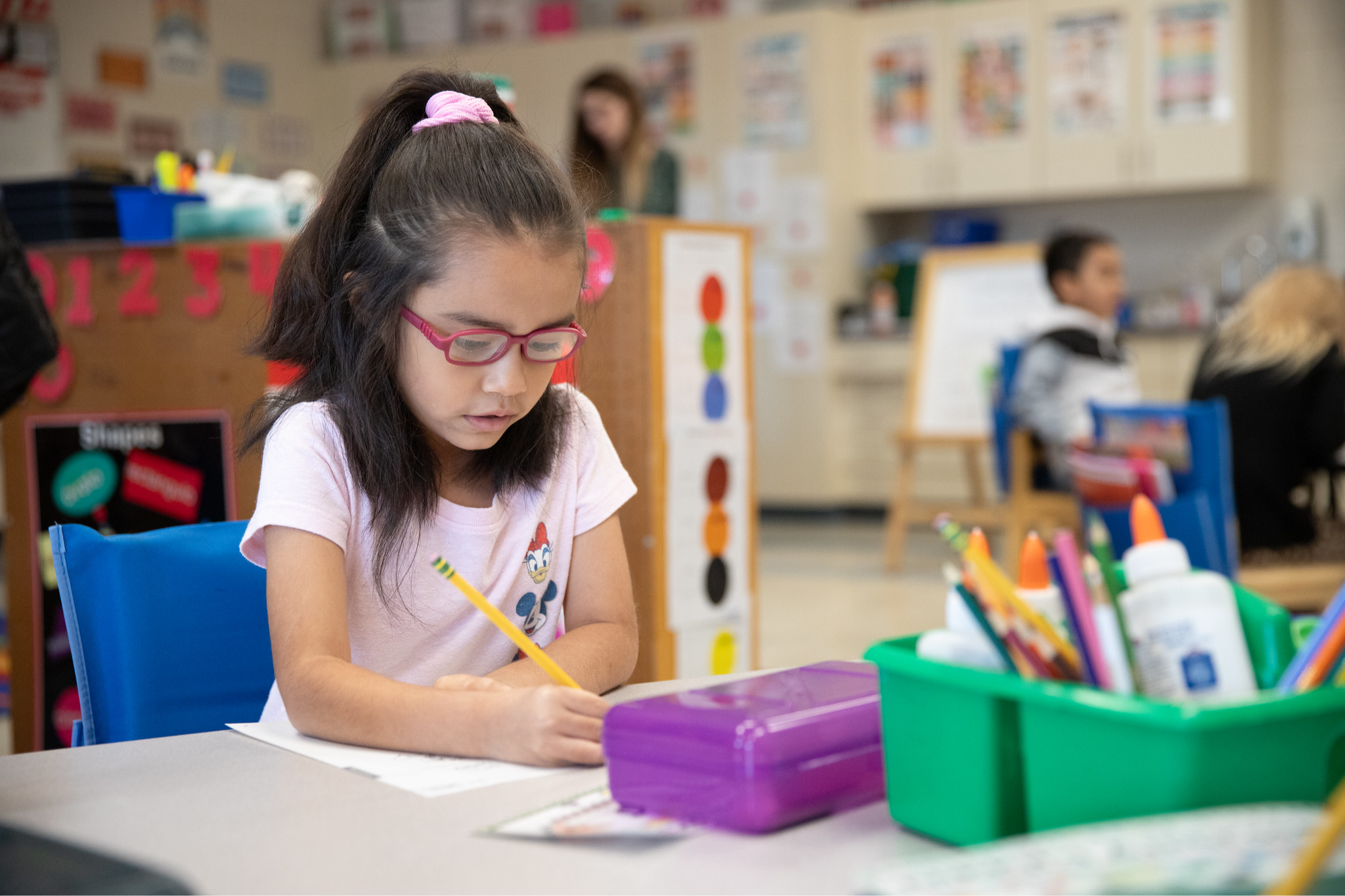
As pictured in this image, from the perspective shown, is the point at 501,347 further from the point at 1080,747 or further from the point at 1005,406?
the point at 1005,406

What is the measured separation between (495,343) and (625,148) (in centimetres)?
324

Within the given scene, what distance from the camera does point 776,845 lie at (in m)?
0.67

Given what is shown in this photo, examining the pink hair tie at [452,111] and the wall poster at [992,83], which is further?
the wall poster at [992,83]

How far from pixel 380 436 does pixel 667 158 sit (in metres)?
3.19

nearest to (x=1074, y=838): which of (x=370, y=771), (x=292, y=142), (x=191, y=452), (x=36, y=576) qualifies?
(x=370, y=771)

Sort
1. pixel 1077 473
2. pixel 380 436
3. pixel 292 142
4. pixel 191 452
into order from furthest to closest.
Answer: pixel 292 142 < pixel 1077 473 < pixel 191 452 < pixel 380 436

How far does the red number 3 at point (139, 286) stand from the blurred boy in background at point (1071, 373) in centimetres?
256

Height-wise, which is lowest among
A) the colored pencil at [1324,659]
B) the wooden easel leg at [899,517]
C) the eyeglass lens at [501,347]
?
the wooden easel leg at [899,517]

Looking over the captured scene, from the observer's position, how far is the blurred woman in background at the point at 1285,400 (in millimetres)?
3133

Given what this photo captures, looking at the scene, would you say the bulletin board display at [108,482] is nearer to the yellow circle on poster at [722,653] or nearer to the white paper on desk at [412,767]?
the yellow circle on poster at [722,653]

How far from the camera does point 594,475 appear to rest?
1.30m

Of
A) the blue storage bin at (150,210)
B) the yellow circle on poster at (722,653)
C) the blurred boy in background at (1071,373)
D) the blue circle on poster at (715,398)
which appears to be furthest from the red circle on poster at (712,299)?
the blurred boy in background at (1071,373)

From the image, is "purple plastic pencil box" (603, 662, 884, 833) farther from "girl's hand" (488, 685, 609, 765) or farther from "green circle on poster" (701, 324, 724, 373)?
"green circle on poster" (701, 324, 724, 373)

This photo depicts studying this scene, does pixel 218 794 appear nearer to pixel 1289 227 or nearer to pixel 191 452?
pixel 191 452
